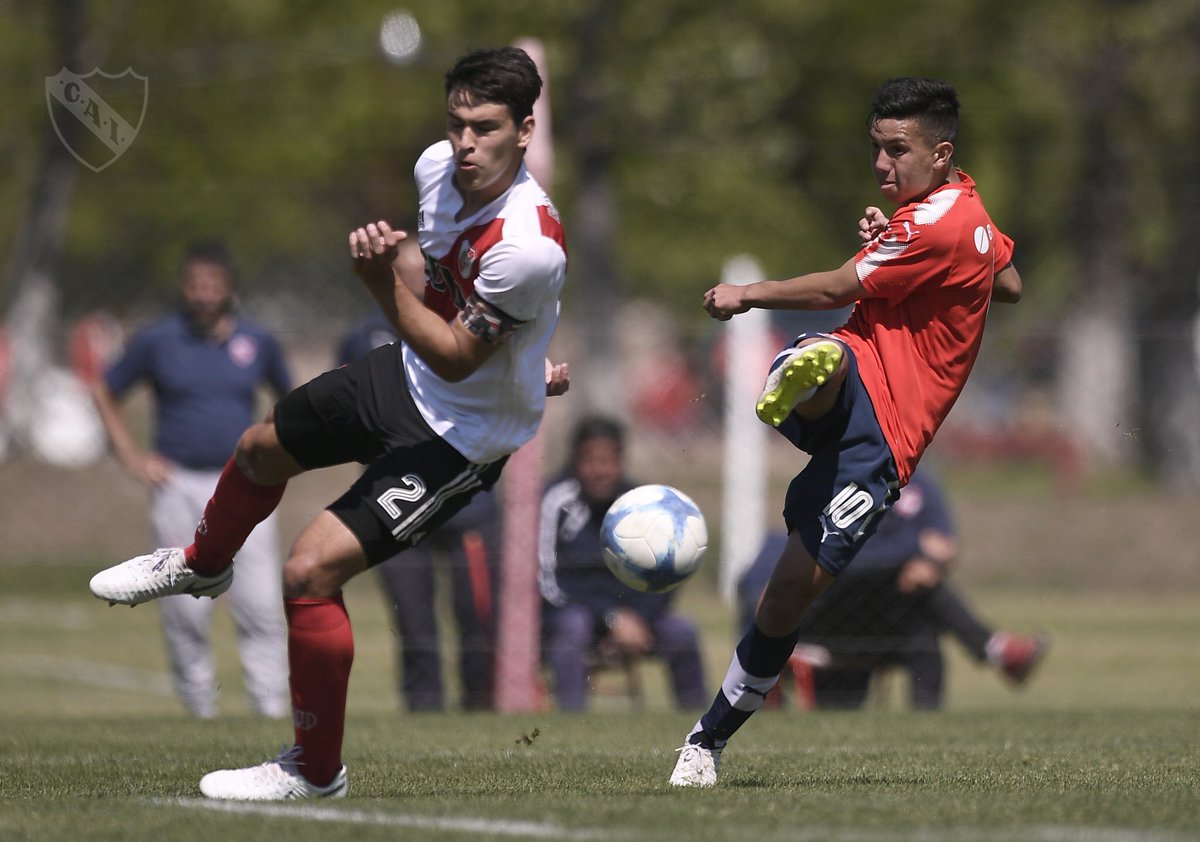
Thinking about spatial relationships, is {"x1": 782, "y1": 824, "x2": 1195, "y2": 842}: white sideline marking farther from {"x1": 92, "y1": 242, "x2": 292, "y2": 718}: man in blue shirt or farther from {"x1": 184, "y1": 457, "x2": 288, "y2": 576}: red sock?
{"x1": 92, "y1": 242, "x2": 292, "y2": 718}: man in blue shirt

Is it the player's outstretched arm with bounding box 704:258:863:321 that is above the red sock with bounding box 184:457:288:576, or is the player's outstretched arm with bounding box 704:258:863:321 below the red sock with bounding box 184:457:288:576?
above

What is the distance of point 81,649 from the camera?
46.2 ft

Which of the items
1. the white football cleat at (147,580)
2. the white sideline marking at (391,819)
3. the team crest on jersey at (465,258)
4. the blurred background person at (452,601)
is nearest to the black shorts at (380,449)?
the team crest on jersey at (465,258)

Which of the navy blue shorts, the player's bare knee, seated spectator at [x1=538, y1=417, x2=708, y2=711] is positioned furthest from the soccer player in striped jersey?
seated spectator at [x1=538, y1=417, x2=708, y2=711]

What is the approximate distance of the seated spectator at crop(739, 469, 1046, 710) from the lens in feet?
32.6

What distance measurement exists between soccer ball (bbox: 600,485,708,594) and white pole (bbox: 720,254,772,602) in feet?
22.4

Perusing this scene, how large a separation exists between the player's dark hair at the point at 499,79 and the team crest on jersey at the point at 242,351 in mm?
4941

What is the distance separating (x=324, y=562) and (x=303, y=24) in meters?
16.2

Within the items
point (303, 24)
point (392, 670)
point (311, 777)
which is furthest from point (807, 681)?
point (303, 24)

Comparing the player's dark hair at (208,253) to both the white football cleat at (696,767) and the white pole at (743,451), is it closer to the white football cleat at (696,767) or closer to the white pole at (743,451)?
the white pole at (743,451)

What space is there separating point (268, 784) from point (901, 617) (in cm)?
579

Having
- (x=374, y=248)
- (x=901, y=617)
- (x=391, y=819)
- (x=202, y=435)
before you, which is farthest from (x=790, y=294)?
(x=901, y=617)

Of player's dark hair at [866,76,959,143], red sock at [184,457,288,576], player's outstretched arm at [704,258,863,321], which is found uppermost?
player's dark hair at [866,76,959,143]

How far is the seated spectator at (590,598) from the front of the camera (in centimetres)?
977
